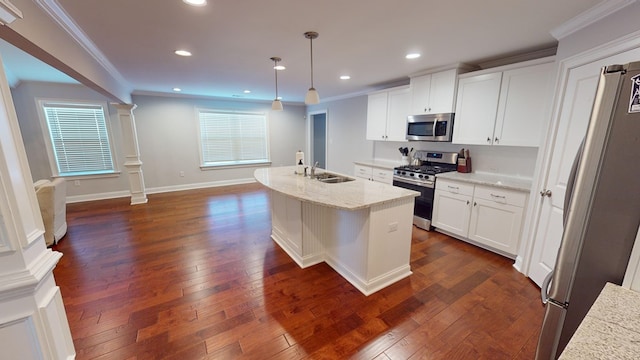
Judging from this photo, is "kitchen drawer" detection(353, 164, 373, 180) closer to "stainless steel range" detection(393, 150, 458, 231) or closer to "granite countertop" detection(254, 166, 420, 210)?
"stainless steel range" detection(393, 150, 458, 231)

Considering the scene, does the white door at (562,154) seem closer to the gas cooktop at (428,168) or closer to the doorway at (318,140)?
the gas cooktop at (428,168)

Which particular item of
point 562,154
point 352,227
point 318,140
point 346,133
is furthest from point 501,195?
point 318,140

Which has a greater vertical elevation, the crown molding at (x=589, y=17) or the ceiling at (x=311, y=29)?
the ceiling at (x=311, y=29)

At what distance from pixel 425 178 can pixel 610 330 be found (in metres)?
2.88

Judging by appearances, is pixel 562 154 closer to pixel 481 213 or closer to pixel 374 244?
pixel 481 213

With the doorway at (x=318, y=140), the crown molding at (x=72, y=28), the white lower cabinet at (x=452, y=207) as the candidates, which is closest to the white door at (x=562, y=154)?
the white lower cabinet at (x=452, y=207)

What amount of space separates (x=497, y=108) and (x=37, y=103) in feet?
24.9

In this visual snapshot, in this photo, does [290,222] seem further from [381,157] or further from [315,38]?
[381,157]

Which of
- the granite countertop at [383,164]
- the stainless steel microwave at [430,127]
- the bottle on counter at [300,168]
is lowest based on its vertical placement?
the granite countertop at [383,164]

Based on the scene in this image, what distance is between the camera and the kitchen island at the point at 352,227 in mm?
2125

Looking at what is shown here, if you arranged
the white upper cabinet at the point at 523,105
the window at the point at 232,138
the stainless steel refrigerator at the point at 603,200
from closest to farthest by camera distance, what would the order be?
1. the stainless steel refrigerator at the point at 603,200
2. the white upper cabinet at the point at 523,105
3. the window at the point at 232,138

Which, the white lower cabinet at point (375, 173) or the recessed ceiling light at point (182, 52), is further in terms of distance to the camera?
the white lower cabinet at point (375, 173)

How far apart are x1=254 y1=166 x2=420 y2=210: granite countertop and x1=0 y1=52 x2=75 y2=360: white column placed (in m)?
1.51

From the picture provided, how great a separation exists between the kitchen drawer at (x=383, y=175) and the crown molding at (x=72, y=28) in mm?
4063
